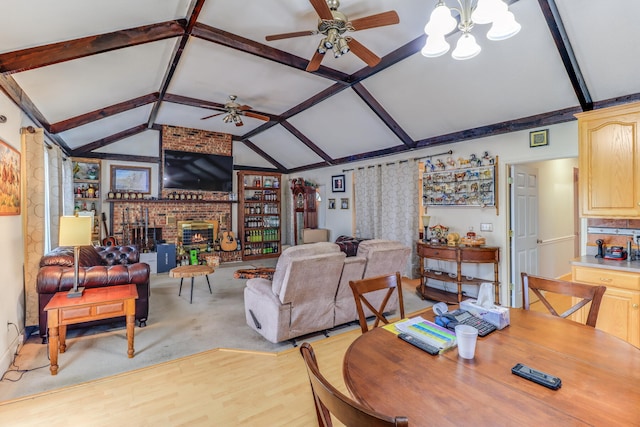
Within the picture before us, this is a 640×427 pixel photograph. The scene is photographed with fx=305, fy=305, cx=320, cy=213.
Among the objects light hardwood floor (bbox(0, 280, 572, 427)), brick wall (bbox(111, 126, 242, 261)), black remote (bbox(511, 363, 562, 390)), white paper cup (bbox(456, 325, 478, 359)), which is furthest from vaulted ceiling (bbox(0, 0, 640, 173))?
black remote (bbox(511, 363, 562, 390))

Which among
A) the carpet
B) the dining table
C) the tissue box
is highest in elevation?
the tissue box

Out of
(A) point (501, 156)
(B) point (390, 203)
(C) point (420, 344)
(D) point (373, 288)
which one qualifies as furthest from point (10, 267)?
(A) point (501, 156)

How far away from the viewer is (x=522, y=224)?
455 cm

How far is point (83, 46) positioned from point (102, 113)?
2471 millimetres

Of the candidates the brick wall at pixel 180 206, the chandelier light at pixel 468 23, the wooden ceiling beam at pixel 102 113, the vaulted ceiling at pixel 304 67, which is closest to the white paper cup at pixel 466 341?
the chandelier light at pixel 468 23

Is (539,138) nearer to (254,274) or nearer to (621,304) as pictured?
(621,304)

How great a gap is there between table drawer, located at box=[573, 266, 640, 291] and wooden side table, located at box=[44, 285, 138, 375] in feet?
14.0

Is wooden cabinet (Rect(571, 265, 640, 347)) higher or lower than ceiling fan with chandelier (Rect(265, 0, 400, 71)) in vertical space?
lower

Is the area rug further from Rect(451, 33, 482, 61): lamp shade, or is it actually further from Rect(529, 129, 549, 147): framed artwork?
Rect(529, 129, 549, 147): framed artwork

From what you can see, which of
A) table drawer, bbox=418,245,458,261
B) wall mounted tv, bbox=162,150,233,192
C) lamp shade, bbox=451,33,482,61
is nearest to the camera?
lamp shade, bbox=451,33,482,61

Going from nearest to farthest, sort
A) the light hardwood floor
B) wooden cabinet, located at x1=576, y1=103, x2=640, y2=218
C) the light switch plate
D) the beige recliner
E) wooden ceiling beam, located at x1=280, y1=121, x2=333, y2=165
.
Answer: the light hardwood floor → wooden cabinet, located at x1=576, y1=103, x2=640, y2=218 → the beige recliner → the light switch plate → wooden ceiling beam, located at x1=280, y1=121, x2=333, y2=165

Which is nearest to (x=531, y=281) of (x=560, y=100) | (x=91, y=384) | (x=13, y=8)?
(x=560, y=100)

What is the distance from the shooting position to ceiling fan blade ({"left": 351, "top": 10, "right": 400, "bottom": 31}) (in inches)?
99.0

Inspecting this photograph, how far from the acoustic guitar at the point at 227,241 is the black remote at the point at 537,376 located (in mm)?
7393
